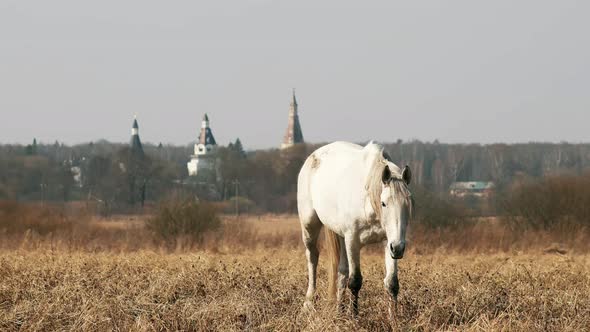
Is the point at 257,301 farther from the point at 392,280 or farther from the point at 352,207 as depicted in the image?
the point at 392,280

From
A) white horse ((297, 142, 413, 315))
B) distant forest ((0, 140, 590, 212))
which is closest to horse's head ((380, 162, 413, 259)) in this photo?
white horse ((297, 142, 413, 315))

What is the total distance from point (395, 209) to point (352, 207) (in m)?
0.78

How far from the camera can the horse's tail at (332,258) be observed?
8859 mm

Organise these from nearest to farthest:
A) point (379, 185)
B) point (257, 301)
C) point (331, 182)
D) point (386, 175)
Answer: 1. point (386, 175)
2. point (379, 185)
3. point (257, 301)
4. point (331, 182)

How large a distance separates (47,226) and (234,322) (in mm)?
19030

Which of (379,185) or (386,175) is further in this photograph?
(379,185)

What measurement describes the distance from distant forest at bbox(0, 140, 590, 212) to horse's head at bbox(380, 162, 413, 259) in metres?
59.5

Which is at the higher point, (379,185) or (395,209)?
(379,185)

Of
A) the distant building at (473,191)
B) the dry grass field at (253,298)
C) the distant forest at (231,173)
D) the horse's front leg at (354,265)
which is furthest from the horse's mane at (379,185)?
the distant forest at (231,173)

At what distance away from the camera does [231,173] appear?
92.9m

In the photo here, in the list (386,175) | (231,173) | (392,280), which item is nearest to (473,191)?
(231,173)

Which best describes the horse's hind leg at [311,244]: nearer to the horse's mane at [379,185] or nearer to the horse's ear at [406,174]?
the horse's mane at [379,185]

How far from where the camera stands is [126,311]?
7.95 meters

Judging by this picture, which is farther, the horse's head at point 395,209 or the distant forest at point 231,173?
the distant forest at point 231,173
